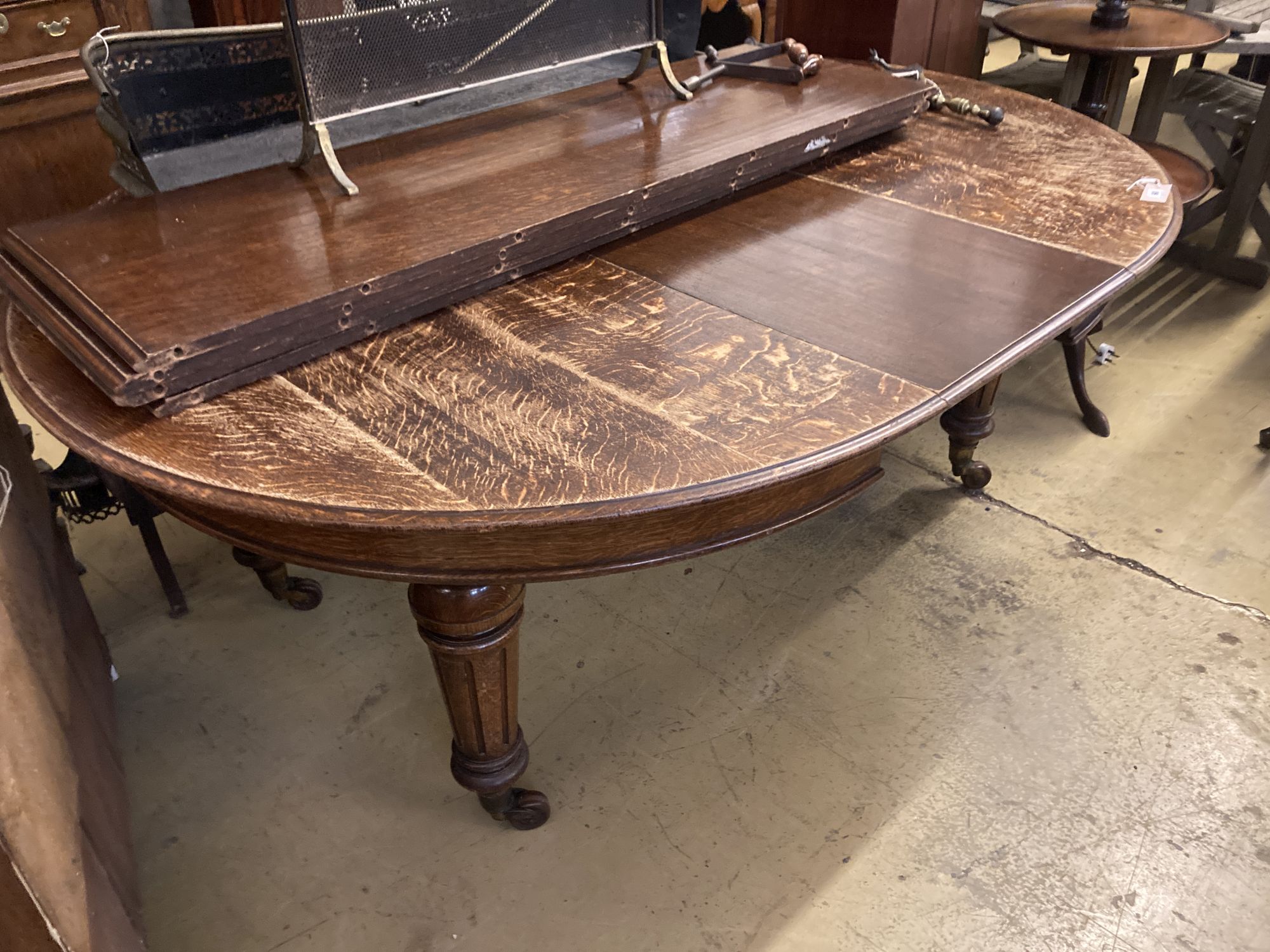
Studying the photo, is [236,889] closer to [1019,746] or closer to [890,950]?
[890,950]

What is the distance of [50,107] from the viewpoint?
2.47 metres

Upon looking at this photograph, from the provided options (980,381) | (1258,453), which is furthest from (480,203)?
(1258,453)

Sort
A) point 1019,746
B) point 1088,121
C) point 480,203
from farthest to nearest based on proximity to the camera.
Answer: point 1088,121 → point 1019,746 → point 480,203

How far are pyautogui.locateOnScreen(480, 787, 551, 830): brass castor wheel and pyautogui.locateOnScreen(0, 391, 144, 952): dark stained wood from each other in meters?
0.49

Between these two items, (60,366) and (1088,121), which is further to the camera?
(1088,121)

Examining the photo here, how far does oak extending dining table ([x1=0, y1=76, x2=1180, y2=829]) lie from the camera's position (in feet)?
3.10

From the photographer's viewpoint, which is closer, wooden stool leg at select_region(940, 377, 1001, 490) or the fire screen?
the fire screen

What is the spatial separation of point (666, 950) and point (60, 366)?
3.53 feet

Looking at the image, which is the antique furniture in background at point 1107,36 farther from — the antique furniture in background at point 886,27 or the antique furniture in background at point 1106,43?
the antique furniture in background at point 886,27

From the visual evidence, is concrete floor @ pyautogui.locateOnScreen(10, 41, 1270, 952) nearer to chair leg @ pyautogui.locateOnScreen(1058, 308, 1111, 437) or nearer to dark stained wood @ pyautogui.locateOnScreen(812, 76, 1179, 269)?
chair leg @ pyautogui.locateOnScreen(1058, 308, 1111, 437)

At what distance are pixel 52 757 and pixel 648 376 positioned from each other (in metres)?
0.78

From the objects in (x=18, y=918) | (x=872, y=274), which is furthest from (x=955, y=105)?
(x=18, y=918)

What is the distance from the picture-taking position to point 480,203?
1.32m

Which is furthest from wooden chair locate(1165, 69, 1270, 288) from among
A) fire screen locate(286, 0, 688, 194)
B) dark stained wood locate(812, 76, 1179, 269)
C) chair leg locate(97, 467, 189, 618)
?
chair leg locate(97, 467, 189, 618)
